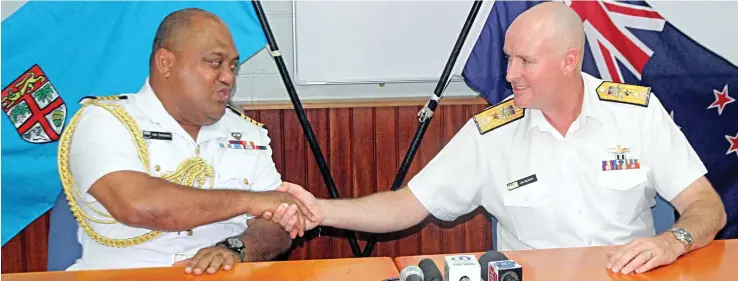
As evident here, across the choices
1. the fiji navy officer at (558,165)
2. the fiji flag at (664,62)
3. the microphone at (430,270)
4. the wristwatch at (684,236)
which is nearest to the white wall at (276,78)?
the fiji flag at (664,62)

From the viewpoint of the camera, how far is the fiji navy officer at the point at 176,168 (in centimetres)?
242

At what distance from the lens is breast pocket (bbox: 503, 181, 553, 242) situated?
255 cm

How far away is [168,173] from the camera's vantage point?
2.60m

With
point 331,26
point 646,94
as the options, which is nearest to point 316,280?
point 646,94

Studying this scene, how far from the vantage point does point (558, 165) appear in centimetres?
257

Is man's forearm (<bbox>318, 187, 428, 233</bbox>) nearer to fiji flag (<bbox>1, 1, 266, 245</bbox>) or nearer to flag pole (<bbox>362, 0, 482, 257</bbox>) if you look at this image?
flag pole (<bbox>362, 0, 482, 257</bbox>)

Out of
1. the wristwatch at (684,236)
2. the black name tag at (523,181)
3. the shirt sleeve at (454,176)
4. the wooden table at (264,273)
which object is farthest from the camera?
the shirt sleeve at (454,176)

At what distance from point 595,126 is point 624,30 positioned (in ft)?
4.15

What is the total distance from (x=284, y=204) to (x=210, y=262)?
1.73 feet

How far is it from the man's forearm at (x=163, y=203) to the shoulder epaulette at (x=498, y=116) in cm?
85

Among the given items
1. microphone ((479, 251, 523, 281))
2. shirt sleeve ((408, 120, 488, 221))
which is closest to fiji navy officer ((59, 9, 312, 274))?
shirt sleeve ((408, 120, 488, 221))

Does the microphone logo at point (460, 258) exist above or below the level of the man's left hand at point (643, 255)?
above

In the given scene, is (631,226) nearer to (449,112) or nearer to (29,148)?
(449,112)

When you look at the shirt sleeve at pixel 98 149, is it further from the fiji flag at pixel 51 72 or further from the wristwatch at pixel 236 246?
the fiji flag at pixel 51 72
